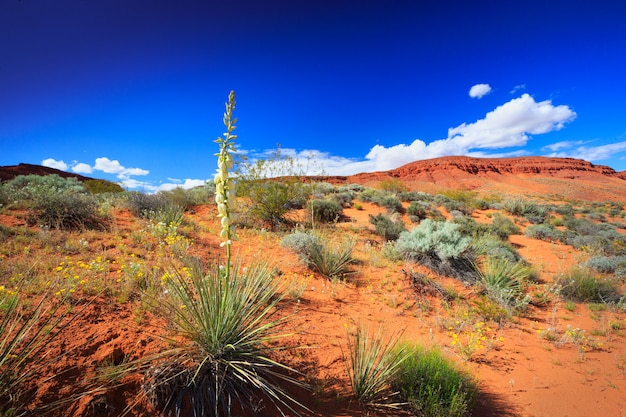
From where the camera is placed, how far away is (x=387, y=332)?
394 cm

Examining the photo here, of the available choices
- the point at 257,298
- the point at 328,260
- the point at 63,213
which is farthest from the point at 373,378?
the point at 63,213

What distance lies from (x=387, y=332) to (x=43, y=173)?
158 ft

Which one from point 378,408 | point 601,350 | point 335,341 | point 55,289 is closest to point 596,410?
point 601,350

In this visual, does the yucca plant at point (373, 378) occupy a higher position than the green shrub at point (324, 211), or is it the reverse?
the green shrub at point (324, 211)

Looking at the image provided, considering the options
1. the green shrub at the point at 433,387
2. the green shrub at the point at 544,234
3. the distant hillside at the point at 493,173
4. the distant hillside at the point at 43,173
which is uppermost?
the distant hillside at the point at 493,173

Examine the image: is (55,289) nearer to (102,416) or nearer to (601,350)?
(102,416)

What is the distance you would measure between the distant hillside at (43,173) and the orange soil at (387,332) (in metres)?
12.2

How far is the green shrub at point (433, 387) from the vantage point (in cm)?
251

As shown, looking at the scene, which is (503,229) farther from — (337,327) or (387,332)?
(337,327)

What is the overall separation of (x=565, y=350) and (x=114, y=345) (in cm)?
560

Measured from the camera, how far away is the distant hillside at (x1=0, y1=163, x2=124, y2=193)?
56.0ft

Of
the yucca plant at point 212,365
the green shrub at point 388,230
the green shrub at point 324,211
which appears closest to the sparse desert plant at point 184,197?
the green shrub at point 324,211

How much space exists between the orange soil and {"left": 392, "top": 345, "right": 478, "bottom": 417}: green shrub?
0.27 m

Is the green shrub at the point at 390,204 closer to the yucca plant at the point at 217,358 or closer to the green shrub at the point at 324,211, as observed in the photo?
the green shrub at the point at 324,211
